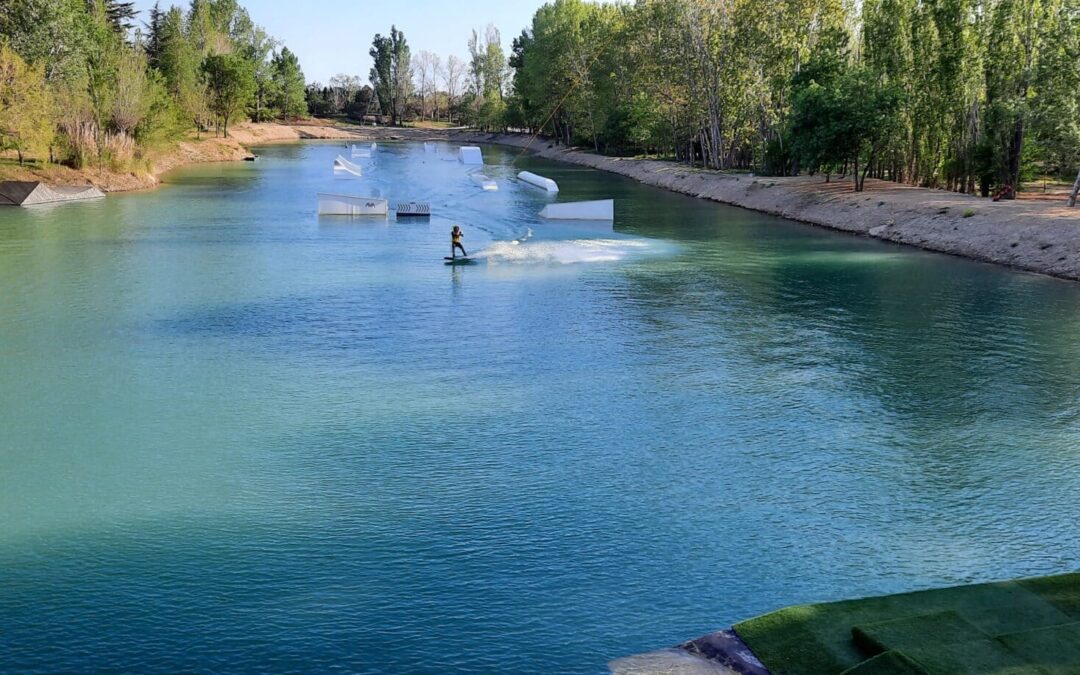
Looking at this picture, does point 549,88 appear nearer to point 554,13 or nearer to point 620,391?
point 554,13

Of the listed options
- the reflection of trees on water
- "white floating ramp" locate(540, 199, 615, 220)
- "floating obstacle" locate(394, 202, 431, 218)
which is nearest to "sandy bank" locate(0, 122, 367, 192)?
"floating obstacle" locate(394, 202, 431, 218)

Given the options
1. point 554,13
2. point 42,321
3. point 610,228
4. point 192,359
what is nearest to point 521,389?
point 192,359

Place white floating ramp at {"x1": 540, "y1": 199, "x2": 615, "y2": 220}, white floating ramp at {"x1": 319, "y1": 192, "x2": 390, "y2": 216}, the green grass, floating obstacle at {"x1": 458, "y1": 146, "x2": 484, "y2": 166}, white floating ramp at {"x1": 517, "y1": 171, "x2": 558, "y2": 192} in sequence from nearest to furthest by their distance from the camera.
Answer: the green grass
white floating ramp at {"x1": 540, "y1": 199, "x2": 615, "y2": 220}
white floating ramp at {"x1": 319, "y1": 192, "x2": 390, "y2": 216}
white floating ramp at {"x1": 517, "y1": 171, "x2": 558, "y2": 192}
floating obstacle at {"x1": 458, "y1": 146, "x2": 484, "y2": 166}

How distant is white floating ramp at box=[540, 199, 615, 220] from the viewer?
58.5m

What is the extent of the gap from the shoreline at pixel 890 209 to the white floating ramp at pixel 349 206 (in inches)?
842

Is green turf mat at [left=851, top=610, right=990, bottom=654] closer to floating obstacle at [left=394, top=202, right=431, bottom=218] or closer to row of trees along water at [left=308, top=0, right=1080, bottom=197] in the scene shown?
row of trees along water at [left=308, top=0, right=1080, bottom=197]

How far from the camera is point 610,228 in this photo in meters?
56.2

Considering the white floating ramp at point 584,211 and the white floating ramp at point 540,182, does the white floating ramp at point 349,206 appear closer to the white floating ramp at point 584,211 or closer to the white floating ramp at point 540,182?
the white floating ramp at point 584,211

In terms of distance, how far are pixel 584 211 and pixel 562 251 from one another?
1277cm

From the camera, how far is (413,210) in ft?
201

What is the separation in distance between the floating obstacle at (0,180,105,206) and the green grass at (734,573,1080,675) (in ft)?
208

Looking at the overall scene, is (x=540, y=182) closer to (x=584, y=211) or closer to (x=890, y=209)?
(x=584, y=211)

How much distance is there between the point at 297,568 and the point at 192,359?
13.2 m

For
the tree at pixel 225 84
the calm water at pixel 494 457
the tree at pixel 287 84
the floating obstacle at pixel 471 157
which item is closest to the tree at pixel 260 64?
the tree at pixel 287 84
